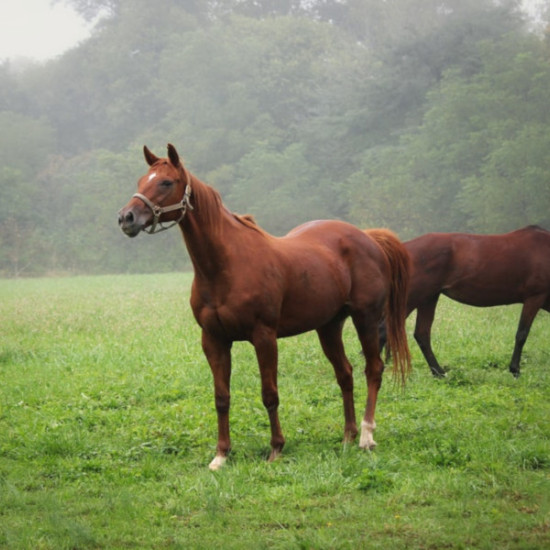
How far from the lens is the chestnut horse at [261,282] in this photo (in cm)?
591

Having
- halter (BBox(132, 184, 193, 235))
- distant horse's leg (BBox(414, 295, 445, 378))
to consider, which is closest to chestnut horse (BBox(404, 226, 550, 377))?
distant horse's leg (BBox(414, 295, 445, 378))

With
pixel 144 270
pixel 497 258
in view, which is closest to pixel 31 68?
pixel 144 270

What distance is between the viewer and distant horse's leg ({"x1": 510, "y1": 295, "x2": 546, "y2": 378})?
952cm

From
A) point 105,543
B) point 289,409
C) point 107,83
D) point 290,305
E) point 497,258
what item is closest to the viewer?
point 105,543

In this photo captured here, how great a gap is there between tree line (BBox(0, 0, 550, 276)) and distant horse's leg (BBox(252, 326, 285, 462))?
31502 millimetres

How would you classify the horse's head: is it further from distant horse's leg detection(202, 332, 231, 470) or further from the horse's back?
the horse's back

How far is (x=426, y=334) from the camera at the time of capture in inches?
392

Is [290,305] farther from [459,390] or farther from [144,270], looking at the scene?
[144,270]

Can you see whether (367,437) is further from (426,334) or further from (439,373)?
(426,334)

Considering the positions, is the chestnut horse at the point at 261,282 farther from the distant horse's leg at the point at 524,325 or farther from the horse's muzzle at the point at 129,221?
the distant horse's leg at the point at 524,325

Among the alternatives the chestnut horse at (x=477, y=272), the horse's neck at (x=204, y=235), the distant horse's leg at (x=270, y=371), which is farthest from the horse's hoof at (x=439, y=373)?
the horse's neck at (x=204, y=235)

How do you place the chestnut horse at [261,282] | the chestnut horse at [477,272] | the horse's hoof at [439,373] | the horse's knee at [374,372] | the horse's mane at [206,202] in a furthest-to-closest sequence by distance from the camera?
the chestnut horse at [477,272] < the horse's hoof at [439,373] < the horse's knee at [374,372] < the horse's mane at [206,202] < the chestnut horse at [261,282]

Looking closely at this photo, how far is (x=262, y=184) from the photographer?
55781 millimetres

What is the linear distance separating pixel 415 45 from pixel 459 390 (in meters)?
43.6
